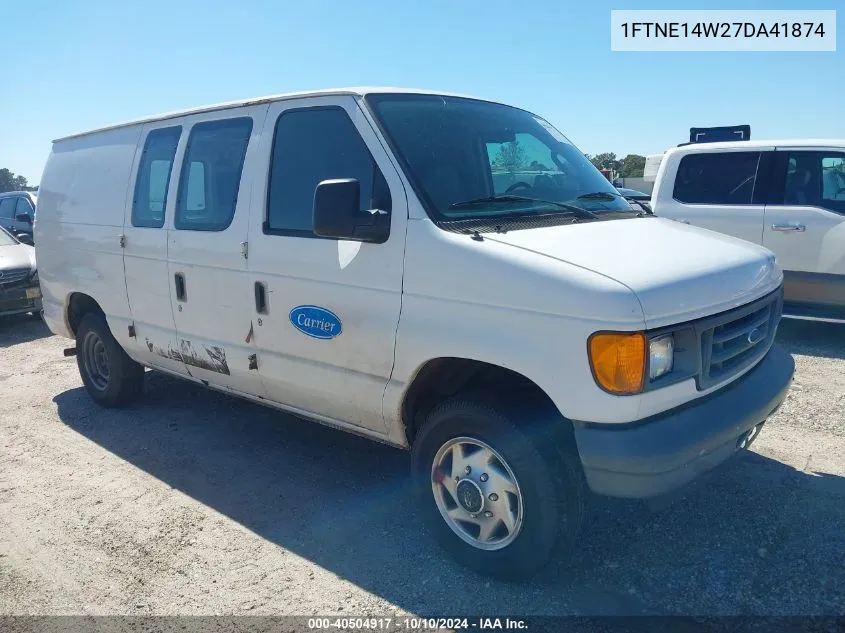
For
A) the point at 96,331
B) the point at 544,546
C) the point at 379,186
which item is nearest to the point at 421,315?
the point at 379,186

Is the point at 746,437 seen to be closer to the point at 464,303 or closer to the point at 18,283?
the point at 464,303

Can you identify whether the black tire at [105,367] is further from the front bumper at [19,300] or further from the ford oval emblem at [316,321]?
the front bumper at [19,300]

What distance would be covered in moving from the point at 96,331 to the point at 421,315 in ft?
12.0

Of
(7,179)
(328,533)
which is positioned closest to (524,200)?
(328,533)

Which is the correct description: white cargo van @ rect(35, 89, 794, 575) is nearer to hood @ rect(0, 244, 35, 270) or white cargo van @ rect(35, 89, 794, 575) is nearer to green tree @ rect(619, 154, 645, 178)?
hood @ rect(0, 244, 35, 270)

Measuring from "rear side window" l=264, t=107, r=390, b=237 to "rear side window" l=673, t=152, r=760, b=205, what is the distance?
537 cm

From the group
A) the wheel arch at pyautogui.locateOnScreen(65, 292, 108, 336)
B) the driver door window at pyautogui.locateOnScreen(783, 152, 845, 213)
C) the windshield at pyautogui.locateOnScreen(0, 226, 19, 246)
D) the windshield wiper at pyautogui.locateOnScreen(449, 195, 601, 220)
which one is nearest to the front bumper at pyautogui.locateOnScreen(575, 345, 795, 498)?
the windshield wiper at pyautogui.locateOnScreen(449, 195, 601, 220)

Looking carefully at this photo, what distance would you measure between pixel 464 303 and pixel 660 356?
827mm

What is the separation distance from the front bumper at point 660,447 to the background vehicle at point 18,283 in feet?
30.1

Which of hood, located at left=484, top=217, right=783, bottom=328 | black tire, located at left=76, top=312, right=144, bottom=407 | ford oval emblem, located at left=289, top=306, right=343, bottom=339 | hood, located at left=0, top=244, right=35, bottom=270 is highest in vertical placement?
hood, located at left=484, top=217, right=783, bottom=328

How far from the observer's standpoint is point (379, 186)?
3.30 metres

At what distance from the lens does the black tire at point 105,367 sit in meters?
5.46

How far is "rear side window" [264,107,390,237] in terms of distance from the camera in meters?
3.43

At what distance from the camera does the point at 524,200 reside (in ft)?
11.1
